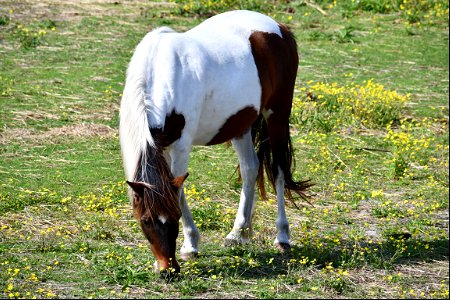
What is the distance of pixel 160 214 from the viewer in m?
5.82

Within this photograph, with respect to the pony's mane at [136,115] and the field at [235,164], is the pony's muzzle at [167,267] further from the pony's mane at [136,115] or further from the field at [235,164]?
the pony's mane at [136,115]

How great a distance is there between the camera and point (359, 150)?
32.5 ft

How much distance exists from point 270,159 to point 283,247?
863 millimetres

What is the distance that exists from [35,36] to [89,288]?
26.4 feet

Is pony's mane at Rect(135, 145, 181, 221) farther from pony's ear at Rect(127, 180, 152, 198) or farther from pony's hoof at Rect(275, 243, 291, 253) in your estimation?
pony's hoof at Rect(275, 243, 291, 253)

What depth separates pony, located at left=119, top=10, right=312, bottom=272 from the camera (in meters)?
5.88

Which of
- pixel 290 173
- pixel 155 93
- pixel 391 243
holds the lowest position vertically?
pixel 391 243

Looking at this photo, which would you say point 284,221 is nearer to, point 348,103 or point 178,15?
point 348,103

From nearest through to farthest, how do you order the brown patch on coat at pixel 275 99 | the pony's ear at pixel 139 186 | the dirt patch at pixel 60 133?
the pony's ear at pixel 139 186 → the brown patch on coat at pixel 275 99 → the dirt patch at pixel 60 133

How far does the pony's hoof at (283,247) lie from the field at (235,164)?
0.24ft

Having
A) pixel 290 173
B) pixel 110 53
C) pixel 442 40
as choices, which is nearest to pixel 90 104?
pixel 110 53

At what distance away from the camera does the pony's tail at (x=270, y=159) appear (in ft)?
24.4

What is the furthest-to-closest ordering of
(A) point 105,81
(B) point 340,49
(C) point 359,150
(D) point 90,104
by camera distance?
(B) point 340,49
(A) point 105,81
(D) point 90,104
(C) point 359,150

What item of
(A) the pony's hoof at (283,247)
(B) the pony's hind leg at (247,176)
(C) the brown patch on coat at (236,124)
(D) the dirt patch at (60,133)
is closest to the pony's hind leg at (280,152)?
(B) the pony's hind leg at (247,176)
